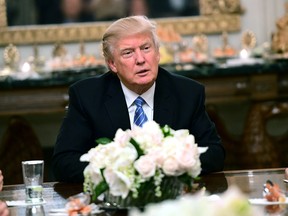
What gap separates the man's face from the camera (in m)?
3.51

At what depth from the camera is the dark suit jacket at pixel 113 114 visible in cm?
363

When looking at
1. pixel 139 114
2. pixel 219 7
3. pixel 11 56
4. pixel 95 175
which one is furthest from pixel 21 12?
pixel 95 175

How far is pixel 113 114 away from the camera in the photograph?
3746 mm

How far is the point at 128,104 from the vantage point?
3.79 metres

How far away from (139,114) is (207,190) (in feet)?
2.52

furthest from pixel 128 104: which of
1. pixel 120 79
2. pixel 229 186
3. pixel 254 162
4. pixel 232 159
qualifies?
pixel 232 159

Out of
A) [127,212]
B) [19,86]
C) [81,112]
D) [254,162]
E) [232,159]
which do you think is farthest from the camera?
[19,86]

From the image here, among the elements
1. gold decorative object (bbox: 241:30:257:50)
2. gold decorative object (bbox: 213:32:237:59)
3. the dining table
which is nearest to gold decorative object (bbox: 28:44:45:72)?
gold decorative object (bbox: 213:32:237:59)

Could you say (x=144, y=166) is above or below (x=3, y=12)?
below

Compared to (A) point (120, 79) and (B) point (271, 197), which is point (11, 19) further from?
(B) point (271, 197)

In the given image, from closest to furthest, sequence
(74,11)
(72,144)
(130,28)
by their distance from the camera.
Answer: (130,28) < (72,144) < (74,11)

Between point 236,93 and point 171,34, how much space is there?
1.35 m

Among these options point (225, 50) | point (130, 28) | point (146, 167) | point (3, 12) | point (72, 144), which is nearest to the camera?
point (146, 167)

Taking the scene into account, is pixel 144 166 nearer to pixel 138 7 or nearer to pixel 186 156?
pixel 186 156
